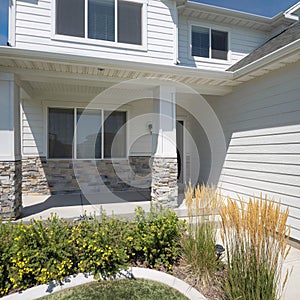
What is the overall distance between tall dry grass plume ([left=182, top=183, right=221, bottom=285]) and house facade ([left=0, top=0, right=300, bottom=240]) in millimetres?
2110

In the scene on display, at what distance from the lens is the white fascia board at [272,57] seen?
12.5 feet

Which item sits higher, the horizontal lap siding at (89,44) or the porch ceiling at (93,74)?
the horizontal lap siding at (89,44)

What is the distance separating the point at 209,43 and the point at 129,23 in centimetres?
297

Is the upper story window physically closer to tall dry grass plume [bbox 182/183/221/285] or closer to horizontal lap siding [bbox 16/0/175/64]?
horizontal lap siding [bbox 16/0/175/64]

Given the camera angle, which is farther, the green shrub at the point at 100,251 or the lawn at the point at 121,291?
the green shrub at the point at 100,251

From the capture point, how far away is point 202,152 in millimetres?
7809

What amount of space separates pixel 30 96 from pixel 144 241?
5.39m

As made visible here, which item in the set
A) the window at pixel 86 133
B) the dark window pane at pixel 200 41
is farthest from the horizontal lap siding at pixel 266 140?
the window at pixel 86 133

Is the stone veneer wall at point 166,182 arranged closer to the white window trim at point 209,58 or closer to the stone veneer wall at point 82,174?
the stone veneer wall at point 82,174

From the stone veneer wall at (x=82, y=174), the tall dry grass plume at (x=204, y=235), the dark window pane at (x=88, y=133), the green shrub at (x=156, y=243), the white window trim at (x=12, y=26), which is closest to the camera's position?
the tall dry grass plume at (x=204, y=235)

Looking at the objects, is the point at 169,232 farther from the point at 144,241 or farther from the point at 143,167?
the point at 143,167

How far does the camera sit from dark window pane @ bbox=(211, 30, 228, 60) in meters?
7.62

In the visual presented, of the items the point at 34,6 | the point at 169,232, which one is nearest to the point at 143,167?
the point at 169,232

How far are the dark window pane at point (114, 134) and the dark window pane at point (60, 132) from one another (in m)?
1.08
